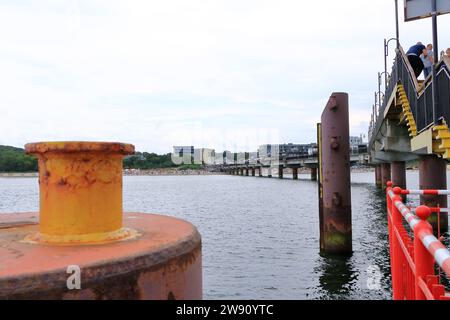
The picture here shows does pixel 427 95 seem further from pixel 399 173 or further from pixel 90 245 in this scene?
pixel 399 173

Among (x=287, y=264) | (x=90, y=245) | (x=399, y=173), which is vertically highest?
Answer: (x=90, y=245)

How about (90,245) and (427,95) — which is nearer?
(90,245)

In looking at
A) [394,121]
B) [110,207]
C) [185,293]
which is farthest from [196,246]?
[394,121]

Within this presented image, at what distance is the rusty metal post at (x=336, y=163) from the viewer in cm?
1047

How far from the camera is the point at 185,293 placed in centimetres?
254

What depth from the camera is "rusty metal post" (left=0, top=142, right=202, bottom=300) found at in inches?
79.4

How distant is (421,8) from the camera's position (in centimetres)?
929

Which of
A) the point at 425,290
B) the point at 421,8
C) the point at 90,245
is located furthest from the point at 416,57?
the point at 90,245

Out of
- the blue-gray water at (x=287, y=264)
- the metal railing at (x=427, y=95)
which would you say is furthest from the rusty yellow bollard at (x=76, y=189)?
the metal railing at (x=427, y=95)

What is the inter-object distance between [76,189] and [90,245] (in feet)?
1.33

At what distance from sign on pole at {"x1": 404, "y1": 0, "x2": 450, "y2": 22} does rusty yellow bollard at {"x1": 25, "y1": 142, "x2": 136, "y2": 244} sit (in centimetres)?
896

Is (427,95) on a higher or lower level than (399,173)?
higher

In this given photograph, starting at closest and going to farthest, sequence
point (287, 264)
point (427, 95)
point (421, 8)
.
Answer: point (421, 8), point (427, 95), point (287, 264)
